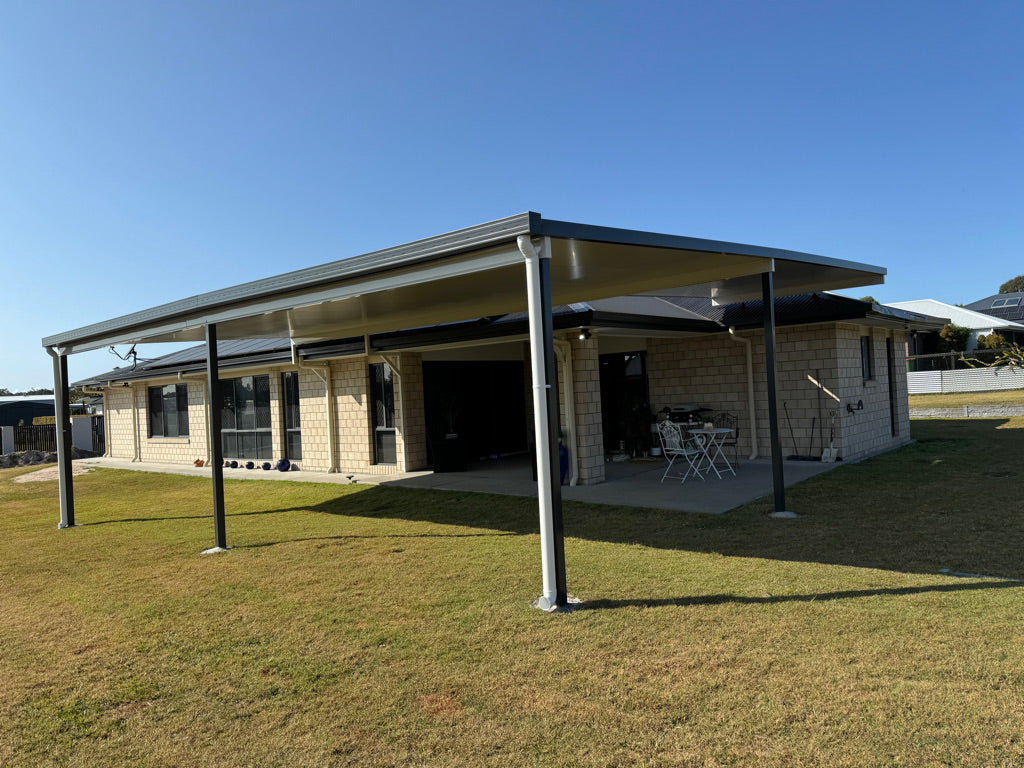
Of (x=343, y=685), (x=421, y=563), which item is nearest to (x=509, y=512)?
(x=421, y=563)

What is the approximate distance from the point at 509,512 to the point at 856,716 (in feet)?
17.6

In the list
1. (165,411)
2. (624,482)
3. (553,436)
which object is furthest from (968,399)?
(165,411)

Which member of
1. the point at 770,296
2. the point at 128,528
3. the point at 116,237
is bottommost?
Result: the point at 128,528

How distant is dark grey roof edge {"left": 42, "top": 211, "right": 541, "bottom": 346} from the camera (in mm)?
4258

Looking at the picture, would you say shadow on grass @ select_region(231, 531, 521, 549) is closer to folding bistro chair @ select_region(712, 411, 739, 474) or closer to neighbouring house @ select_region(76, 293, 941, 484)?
neighbouring house @ select_region(76, 293, 941, 484)

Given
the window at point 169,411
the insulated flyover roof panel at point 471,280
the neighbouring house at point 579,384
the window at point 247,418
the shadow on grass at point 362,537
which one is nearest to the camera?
the insulated flyover roof panel at point 471,280

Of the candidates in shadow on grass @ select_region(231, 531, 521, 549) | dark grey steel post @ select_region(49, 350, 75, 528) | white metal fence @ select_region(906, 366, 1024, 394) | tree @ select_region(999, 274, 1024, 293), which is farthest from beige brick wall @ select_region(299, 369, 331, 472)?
tree @ select_region(999, 274, 1024, 293)

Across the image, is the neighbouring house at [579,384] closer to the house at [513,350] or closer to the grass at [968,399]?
the house at [513,350]

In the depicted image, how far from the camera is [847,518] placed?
6.52 metres

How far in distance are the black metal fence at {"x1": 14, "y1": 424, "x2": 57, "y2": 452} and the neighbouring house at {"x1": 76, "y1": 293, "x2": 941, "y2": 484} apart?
13302 mm

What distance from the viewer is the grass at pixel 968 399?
20.4m

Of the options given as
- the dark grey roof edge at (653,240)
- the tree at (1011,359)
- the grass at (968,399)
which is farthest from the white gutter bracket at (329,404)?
the tree at (1011,359)

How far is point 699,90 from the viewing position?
13781 millimetres

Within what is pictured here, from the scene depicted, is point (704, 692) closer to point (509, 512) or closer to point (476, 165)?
point (509, 512)
